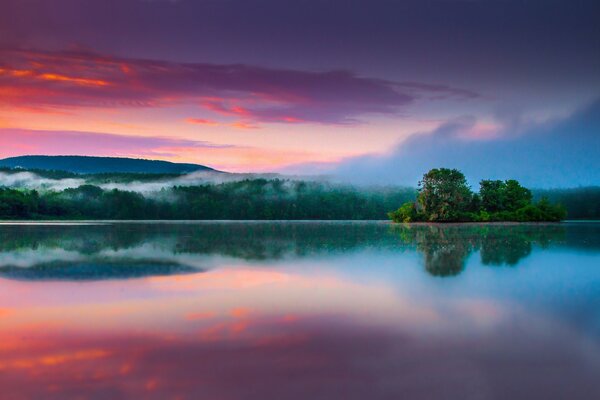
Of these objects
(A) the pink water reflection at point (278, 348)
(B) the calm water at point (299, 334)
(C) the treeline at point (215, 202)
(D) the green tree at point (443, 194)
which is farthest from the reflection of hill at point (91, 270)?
(C) the treeline at point (215, 202)

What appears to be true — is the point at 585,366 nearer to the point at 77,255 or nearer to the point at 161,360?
the point at 161,360

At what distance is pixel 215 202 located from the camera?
150875mm

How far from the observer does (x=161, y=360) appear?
800cm

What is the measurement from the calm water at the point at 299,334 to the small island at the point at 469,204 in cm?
6180

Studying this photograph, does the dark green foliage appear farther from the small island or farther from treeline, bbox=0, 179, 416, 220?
treeline, bbox=0, 179, 416, 220

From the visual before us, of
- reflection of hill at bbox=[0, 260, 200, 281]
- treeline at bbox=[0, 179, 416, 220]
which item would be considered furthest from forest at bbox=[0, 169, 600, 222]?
reflection of hill at bbox=[0, 260, 200, 281]

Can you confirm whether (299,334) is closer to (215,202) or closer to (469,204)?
(469,204)

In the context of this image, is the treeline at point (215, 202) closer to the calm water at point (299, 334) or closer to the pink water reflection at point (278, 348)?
the calm water at point (299, 334)

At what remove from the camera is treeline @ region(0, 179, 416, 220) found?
123625 mm

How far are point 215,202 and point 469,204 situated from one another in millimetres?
Answer: 81818

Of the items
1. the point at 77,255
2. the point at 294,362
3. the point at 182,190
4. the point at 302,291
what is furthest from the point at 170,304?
the point at 182,190

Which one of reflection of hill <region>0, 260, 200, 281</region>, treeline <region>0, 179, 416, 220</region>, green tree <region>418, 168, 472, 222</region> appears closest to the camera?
reflection of hill <region>0, 260, 200, 281</region>

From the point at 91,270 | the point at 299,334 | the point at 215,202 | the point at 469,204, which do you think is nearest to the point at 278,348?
the point at 299,334

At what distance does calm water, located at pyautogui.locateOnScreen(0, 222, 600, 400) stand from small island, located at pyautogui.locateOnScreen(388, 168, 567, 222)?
203 ft
